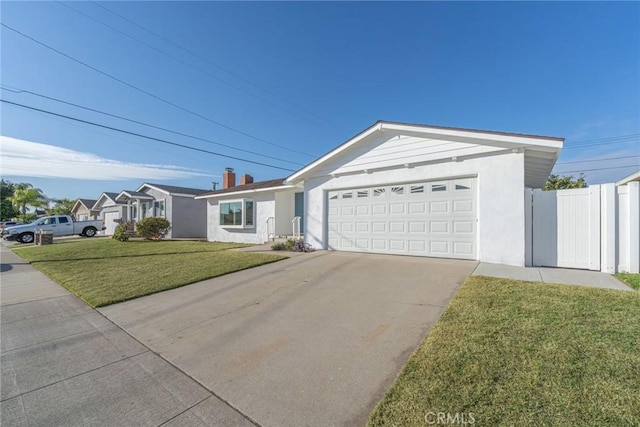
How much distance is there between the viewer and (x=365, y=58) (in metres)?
13.2

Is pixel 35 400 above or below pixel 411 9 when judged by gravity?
below

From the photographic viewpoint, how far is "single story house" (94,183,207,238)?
20266mm

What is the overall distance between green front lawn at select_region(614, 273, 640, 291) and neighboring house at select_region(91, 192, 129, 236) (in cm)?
3160

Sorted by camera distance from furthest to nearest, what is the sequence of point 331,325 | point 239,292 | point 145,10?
point 145,10
point 239,292
point 331,325

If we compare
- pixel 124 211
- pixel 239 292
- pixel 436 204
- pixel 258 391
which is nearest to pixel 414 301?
pixel 258 391

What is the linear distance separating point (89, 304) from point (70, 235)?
25615mm

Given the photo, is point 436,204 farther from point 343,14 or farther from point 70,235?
point 70,235

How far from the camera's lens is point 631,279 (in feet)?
17.9

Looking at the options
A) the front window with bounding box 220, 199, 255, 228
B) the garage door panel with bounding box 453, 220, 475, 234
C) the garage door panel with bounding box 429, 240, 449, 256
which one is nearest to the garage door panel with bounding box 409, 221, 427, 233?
the garage door panel with bounding box 429, 240, 449, 256

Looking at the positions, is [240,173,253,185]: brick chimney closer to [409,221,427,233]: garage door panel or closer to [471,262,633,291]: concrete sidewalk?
[409,221,427,233]: garage door panel

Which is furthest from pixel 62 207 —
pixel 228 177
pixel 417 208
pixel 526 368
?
pixel 526 368

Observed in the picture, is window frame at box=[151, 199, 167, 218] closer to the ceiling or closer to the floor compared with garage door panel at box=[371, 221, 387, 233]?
closer to the ceiling

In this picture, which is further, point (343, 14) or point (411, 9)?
point (343, 14)

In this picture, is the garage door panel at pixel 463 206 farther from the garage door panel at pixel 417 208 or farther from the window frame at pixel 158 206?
the window frame at pixel 158 206
